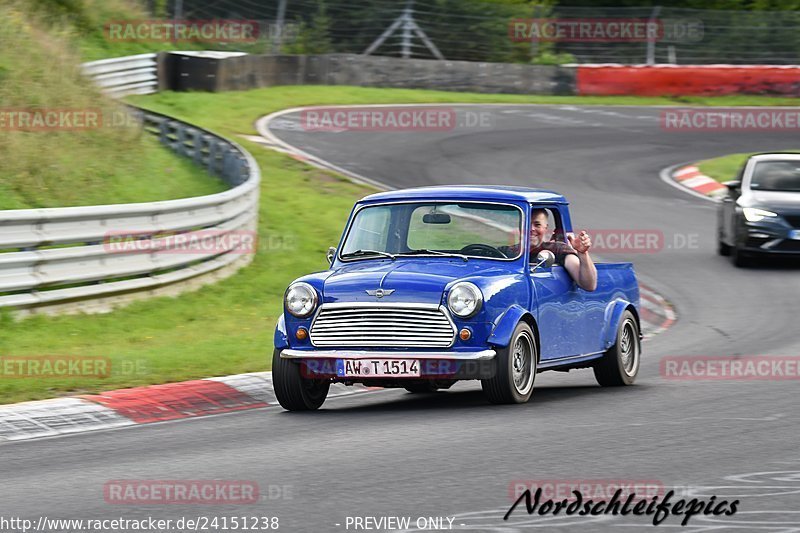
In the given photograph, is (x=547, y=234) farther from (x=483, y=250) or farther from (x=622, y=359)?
(x=622, y=359)

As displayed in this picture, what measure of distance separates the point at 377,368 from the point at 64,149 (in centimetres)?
976

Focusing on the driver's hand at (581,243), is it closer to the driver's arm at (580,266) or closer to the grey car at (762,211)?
the driver's arm at (580,266)

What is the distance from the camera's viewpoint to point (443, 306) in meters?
9.48

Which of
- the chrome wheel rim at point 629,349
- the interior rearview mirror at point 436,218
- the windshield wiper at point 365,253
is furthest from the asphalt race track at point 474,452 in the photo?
the interior rearview mirror at point 436,218

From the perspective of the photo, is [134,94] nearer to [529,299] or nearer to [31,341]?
[31,341]

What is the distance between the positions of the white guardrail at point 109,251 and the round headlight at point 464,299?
507cm

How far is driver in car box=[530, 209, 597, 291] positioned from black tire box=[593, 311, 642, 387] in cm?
65

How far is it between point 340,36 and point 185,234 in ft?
76.3

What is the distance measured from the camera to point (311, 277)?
10.1 m

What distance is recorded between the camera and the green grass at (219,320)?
11281 millimetres

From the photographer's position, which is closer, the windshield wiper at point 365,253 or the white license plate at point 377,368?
the white license plate at point 377,368

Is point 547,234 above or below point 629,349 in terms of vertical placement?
above

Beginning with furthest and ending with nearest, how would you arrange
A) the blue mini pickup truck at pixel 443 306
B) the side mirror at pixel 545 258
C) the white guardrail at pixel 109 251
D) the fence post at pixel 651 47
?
the fence post at pixel 651 47, the white guardrail at pixel 109 251, the side mirror at pixel 545 258, the blue mini pickup truck at pixel 443 306

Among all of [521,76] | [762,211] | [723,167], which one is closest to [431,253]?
[762,211]
